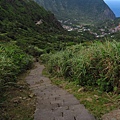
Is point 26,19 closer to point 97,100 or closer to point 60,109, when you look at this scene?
point 97,100

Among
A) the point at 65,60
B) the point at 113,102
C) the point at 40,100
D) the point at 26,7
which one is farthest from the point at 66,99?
the point at 26,7

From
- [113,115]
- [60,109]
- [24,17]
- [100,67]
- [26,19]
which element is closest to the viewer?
[113,115]

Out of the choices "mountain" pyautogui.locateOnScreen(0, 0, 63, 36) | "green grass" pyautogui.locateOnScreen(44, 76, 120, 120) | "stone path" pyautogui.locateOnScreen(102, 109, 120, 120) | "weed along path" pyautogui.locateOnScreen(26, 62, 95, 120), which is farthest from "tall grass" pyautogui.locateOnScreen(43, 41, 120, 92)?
"mountain" pyautogui.locateOnScreen(0, 0, 63, 36)

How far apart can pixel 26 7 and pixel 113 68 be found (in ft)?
367

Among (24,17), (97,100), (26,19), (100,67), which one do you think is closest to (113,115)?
(97,100)

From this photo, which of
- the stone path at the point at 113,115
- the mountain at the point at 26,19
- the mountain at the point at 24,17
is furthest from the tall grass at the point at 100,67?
the mountain at the point at 24,17

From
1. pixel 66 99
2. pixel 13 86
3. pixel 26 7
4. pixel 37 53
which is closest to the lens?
pixel 66 99

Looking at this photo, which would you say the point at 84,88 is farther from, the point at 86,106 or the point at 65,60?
the point at 65,60

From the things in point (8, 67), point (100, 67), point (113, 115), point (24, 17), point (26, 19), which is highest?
point (24, 17)

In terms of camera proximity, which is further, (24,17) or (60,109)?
(24,17)

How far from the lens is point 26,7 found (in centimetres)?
11219

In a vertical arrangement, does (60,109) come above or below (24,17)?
below

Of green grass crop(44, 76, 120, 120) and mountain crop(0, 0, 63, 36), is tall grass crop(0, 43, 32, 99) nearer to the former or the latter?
green grass crop(44, 76, 120, 120)

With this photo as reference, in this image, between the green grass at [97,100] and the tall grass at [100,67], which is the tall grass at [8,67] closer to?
the green grass at [97,100]
